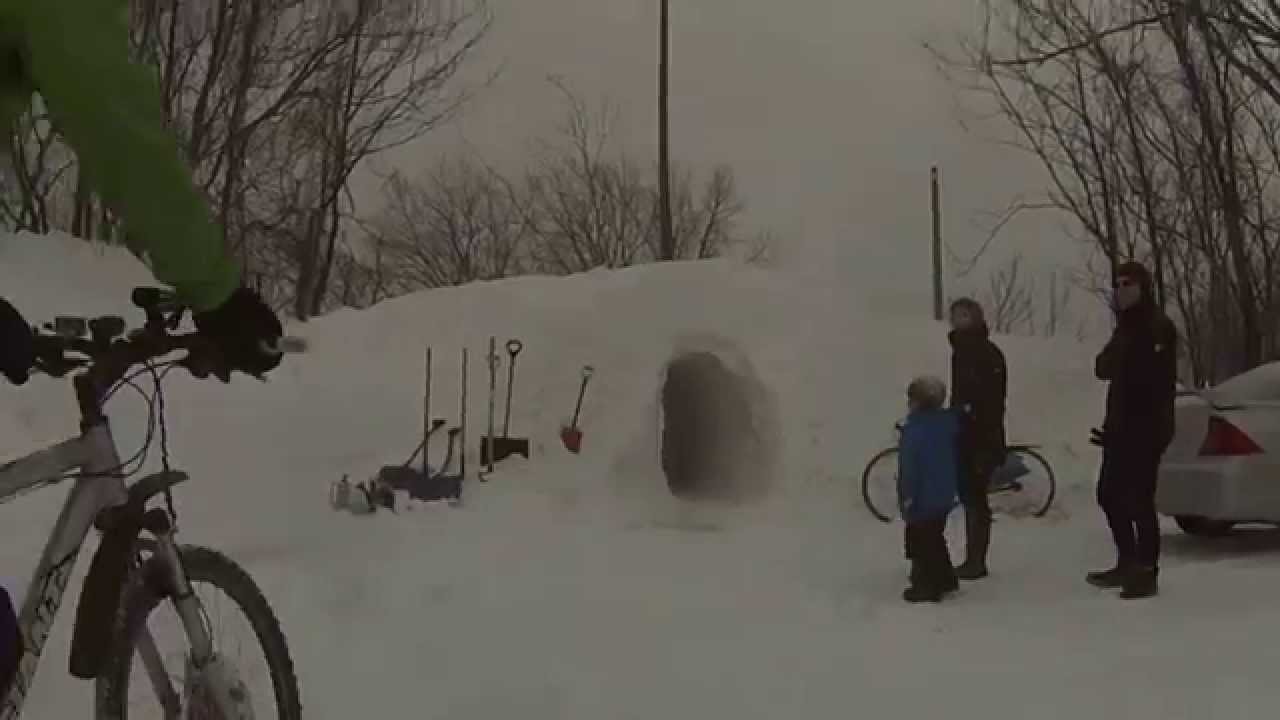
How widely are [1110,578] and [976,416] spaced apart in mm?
1323

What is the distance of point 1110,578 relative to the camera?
7254 millimetres

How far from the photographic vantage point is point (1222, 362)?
23.9m

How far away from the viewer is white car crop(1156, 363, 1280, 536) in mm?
7961

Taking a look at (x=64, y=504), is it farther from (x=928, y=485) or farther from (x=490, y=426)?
(x=490, y=426)

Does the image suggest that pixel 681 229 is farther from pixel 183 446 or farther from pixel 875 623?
pixel 875 623

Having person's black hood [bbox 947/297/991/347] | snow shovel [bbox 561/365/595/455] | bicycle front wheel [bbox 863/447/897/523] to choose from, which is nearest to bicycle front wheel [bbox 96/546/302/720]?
person's black hood [bbox 947/297/991/347]

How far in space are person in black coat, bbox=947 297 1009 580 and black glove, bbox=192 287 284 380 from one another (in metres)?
5.75

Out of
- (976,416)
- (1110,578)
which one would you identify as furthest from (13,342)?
(976,416)

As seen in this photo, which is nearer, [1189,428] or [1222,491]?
[1222,491]

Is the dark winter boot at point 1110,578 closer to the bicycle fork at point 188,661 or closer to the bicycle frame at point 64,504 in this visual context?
the bicycle fork at point 188,661

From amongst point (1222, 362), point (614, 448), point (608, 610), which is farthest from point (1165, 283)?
point (608, 610)

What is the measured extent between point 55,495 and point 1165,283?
61.3 feet

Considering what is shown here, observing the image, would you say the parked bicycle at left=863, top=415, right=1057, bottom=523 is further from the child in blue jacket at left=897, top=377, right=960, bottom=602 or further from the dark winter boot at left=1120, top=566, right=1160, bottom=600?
the dark winter boot at left=1120, top=566, right=1160, bottom=600

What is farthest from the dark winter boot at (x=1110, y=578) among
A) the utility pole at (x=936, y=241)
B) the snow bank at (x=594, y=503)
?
the utility pole at (x=936, y=241)
